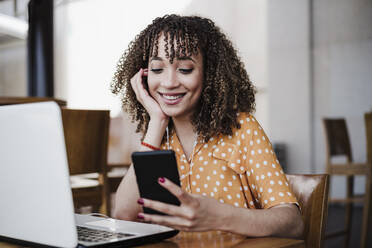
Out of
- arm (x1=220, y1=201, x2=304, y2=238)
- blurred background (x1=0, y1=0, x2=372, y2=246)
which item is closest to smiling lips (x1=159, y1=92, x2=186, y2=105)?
arm (x1=220, y1=201, x2=304, y2=238)

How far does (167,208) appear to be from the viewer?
700 millimetres

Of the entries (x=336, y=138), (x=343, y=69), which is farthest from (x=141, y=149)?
(x=343, y=69)

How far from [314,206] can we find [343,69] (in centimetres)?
369

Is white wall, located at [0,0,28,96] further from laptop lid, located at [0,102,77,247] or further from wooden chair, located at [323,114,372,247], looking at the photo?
laptop lid, located at [0,102,77,247]

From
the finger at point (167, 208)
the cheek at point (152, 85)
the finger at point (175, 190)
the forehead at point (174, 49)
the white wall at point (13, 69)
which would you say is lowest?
the finger at point (167, 208)

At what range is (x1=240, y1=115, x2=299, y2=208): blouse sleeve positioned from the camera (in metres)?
1.01

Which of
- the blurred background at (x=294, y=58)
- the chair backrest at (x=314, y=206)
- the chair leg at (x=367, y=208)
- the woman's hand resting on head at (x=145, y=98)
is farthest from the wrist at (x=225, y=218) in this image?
the blurred background at (x=294, y=58)

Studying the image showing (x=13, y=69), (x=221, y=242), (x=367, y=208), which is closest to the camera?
(x=221, y=242)

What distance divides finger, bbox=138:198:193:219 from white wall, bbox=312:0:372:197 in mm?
3992

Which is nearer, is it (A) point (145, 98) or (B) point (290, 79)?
(A) point (145, 98)

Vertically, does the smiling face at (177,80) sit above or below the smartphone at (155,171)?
above

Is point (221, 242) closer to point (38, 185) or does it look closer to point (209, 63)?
point (38, 185)

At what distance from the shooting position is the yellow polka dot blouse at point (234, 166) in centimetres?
108

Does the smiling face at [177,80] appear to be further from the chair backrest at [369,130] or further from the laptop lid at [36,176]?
the chair backrest at [369,130]
